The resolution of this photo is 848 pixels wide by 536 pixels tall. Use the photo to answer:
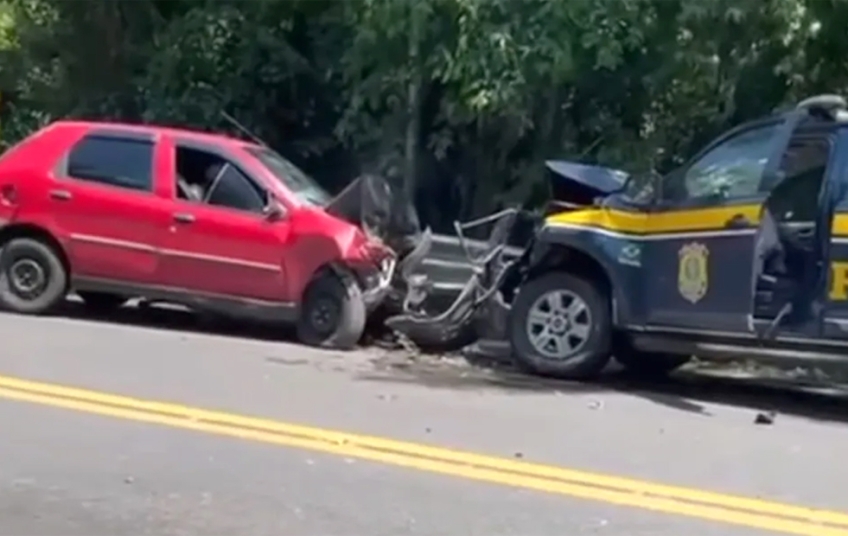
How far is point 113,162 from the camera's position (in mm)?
14898

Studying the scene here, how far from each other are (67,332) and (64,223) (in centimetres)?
128

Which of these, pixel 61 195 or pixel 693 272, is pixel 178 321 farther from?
pixel 693 272

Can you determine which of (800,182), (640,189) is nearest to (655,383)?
(640,189)

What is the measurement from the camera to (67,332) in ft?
45.6

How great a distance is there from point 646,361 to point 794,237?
1897 mm

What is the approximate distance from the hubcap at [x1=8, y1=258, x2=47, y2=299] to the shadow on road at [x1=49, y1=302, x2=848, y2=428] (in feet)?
1.51

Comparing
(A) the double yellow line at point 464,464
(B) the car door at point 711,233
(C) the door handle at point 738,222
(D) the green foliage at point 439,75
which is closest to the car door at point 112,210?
(D) the green foliage at point 439,75

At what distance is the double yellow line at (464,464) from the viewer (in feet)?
27.3

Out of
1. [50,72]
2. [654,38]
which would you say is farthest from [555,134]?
[50,72]

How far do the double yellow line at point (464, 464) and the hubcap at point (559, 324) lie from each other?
10.7 feet

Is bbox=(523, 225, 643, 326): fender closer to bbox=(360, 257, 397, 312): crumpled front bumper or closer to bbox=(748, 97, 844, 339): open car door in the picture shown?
bbox=(748, 97, 844, 339): open car door

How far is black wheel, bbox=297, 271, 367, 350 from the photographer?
14.1m

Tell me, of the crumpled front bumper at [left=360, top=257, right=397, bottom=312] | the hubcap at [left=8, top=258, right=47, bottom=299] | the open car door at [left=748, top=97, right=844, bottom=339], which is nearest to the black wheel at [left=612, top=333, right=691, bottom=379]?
the open car door at [left=748, top=97, right=844, bottom=339]

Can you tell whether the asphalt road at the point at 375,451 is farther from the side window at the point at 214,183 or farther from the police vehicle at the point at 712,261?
the side window at the point at 214,183
